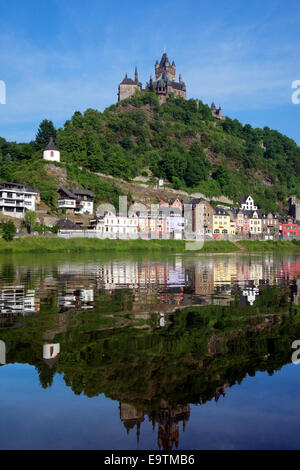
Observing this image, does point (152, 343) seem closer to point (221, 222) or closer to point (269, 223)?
point (221, 222)

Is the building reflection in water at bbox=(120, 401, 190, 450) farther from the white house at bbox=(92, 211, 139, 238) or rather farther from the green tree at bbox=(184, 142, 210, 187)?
the green tree at bbox=(184, 142, 210, 187)

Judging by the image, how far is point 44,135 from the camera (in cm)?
12888

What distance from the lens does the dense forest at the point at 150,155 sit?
115750 millimetres

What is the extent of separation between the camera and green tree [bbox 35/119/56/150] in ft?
420

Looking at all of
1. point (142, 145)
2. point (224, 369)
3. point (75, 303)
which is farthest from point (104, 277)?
point (142, 145)

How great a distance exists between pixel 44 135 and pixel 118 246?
65.9 m

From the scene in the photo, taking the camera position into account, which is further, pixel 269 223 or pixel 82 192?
pixel 269 223

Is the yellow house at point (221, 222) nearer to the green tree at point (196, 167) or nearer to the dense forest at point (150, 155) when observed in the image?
the dense forest at point (150, 155)

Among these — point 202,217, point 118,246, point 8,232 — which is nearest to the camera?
point 8,232

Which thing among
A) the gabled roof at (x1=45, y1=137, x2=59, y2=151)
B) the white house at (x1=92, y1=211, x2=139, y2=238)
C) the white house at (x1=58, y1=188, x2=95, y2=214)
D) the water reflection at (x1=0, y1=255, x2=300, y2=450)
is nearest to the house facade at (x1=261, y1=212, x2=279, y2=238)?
the white house at (x1=92, y1=211, x2=139, y2=238)

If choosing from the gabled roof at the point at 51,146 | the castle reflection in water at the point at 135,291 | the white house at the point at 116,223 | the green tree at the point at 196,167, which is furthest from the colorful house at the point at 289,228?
the castle reflection in water at the point at 135,291

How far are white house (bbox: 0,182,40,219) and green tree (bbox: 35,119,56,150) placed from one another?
38177 millimetres

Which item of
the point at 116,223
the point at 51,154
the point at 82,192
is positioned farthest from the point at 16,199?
the point at 51,154

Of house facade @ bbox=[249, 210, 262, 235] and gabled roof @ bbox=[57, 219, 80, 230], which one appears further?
house facade @ bbox=[249, 210, 262, 235]
